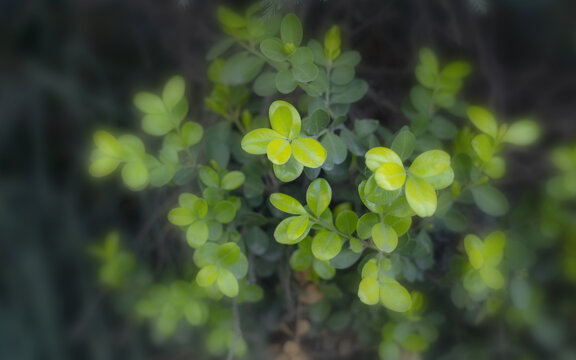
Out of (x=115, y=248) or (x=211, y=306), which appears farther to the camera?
(x=115, y=248)

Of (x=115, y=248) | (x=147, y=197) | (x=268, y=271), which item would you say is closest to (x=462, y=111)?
(x=268, y=271)

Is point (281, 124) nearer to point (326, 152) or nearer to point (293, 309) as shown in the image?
point (326, 152)

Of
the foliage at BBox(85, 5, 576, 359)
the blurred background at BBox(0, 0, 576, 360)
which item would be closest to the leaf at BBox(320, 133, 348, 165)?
the foliage at BBox(85, 5, 576, 359)

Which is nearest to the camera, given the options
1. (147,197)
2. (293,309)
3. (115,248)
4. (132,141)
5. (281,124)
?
(281,124)

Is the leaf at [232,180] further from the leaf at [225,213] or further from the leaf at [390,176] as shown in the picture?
the leaf at [390,176]

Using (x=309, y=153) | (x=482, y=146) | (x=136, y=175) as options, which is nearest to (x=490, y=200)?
(x=482, y=146)

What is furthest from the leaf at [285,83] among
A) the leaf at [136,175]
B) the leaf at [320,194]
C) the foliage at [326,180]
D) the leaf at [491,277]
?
the leaf at [491,277]
